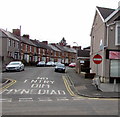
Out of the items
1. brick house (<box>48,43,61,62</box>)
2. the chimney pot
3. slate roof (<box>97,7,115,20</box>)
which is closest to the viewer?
slate roof (<box>97,7,115,20</box>)

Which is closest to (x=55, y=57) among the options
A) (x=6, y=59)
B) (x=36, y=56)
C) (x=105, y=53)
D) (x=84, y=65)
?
(x=36, y=56)

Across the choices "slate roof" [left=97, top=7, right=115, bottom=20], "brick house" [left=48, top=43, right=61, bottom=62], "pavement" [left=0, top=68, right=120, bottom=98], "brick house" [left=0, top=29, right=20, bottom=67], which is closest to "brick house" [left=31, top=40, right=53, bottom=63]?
"brick house" [left=48, top=43, right=61, bottom=62]

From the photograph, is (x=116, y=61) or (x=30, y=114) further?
(x=116, y=61)

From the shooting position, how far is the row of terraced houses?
4909 centimetres

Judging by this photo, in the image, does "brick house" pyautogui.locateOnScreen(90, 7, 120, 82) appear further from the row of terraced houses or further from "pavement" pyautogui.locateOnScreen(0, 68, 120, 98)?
the row of terraced houses

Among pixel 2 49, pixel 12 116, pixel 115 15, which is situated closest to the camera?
pixel 12 116

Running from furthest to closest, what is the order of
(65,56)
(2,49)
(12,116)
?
(65,56) < (2,49) < (12,116)

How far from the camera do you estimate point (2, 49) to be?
49.0 m

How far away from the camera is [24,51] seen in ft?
201

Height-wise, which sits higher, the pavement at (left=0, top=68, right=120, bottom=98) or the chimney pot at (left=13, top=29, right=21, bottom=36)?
the chimney pot at (left=13, top=29, right=21, bottom=36)

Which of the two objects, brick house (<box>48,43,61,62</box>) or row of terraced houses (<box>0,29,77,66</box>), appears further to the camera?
brick house (<box>48,43,61,62</box>)

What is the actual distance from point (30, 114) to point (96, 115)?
270 cm

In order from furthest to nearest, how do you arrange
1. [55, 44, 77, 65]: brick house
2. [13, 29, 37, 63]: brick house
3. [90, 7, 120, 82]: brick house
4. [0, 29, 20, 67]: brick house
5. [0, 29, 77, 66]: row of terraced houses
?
1. [55, 44, 77, 65]: brick house
2. [13, 29, 37, 63]: brick house
3. [0, 29, 77, 66]: row of terraced houses
4. [0, 29, 20, 67]: brick house
5. [90, 7, 120, 82]: brick house

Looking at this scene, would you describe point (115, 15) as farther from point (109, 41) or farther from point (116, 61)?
point (116, 61)
